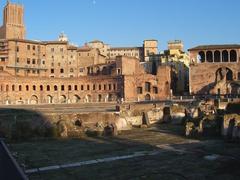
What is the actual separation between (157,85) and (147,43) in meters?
45.3

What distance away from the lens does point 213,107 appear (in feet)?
117

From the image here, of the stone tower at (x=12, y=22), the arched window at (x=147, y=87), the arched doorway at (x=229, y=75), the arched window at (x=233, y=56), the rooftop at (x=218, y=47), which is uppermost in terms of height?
the stone tower at (x=12, y=22)

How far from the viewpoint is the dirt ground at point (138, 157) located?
15211mm

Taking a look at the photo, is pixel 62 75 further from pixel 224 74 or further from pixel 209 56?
pixel 224 74

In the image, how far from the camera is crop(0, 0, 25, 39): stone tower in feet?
303

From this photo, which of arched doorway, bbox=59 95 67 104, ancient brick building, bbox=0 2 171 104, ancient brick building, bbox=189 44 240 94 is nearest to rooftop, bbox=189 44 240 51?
ancient brick building, bbox=189 44 240 94

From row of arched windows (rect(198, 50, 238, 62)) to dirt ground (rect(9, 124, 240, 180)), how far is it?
43813 mm

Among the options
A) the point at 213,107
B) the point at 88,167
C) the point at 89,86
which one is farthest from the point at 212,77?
the point at 88,167

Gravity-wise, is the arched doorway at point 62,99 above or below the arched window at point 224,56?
below

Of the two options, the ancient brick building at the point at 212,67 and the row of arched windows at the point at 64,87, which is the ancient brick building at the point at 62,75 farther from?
the ancient brick building at the point at 212,67

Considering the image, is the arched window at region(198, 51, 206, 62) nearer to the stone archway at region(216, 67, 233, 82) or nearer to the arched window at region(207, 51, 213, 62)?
the arched window at region(207, 51, 213, 62)

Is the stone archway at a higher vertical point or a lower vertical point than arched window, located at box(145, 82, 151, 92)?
higher

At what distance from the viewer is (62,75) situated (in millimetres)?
86500

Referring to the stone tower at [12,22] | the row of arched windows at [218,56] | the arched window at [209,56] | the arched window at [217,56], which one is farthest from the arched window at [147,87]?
the stone tower at [12,22]
